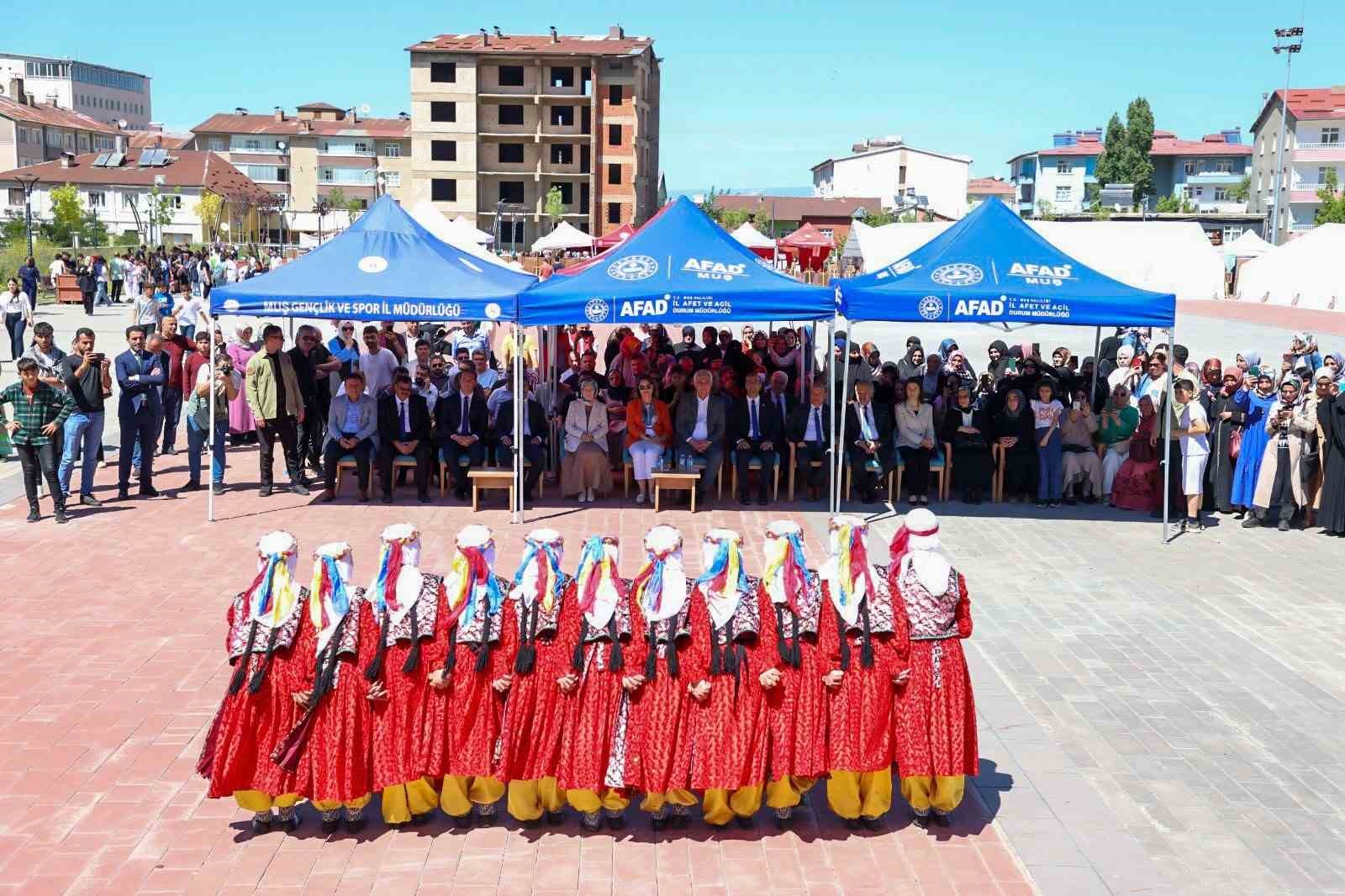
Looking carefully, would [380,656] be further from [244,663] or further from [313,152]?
[313,152]

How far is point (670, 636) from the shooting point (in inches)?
221

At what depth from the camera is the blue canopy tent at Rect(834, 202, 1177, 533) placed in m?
12.1

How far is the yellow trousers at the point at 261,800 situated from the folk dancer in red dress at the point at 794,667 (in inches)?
89.6

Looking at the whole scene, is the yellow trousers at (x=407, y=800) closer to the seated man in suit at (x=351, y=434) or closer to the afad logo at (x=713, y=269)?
the afad logo at (x=713, y=269)

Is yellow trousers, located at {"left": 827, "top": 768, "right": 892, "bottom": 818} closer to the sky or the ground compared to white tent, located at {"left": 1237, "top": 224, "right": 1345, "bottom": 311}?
closer to the ground

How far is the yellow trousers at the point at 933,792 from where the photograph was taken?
5.89m

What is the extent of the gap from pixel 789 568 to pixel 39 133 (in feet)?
359

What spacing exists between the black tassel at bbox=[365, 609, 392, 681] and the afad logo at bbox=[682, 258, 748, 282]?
24.9ft

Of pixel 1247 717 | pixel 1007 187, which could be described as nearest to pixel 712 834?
pixel 1247 717

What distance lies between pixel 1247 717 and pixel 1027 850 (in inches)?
102

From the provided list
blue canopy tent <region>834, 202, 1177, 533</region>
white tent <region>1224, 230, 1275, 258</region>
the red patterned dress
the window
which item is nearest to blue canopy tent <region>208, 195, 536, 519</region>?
blue canopy tent <region>834, 202, 1177, 533</region>

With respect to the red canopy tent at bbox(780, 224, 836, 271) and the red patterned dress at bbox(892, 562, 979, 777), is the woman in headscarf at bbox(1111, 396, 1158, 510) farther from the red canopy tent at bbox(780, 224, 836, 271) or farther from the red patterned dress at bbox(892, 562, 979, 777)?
the red canopy tent at bbox(780, 224, 836, 271)

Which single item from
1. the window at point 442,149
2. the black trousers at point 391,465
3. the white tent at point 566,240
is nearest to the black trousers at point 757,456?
the black trousers at point 391,465

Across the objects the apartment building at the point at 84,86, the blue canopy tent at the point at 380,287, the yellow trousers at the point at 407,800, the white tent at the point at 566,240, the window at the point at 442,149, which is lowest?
the yellow trousers at the point at 407,800
